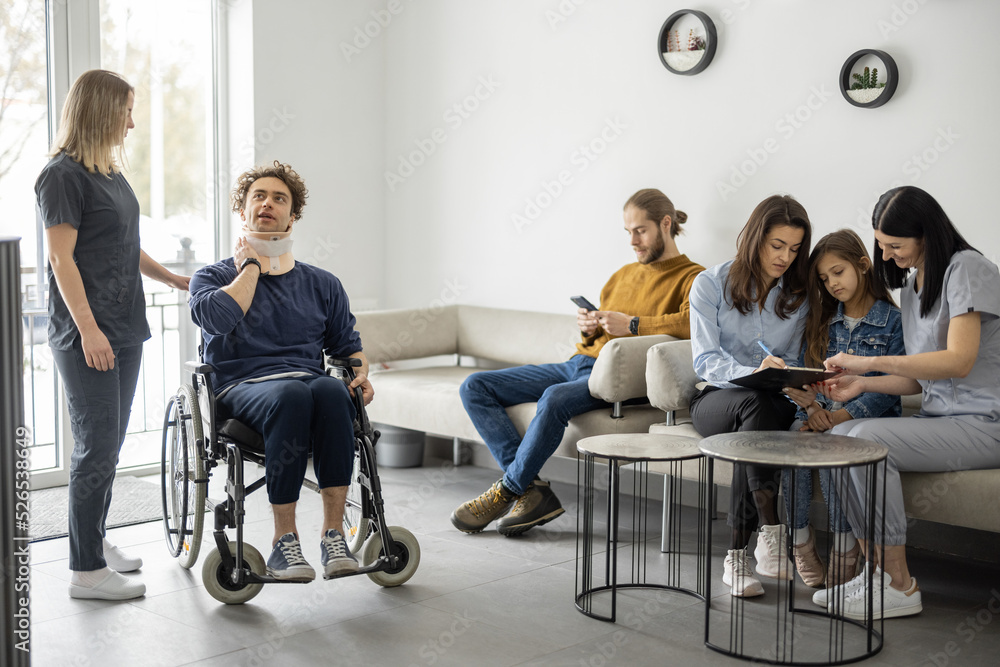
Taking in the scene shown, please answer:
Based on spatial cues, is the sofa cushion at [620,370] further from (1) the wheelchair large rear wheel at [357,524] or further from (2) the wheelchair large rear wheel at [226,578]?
(2) the wheelchair large rear wheel at [226,578]

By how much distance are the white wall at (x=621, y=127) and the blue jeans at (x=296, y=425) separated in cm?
173

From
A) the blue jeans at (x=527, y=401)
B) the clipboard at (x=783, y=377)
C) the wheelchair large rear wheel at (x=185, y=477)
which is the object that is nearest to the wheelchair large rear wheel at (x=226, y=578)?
the wheelchair large rear wheel at (x=185, y=477)

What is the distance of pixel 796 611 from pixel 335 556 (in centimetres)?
120

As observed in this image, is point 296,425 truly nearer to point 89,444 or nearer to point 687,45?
point 89,444

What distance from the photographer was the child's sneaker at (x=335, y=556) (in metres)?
2.47

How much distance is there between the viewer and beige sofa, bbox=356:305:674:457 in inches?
125

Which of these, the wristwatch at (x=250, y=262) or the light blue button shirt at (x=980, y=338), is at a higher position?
the wristwatch at (x=250, y=262)

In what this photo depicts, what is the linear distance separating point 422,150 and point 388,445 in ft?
4.62

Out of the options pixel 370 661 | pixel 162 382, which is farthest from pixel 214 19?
pixel 370 661

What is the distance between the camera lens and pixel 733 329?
293 centimetres

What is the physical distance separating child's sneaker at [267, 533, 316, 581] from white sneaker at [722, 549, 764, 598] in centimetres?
112

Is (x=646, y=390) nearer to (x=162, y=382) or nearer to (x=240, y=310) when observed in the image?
(x=240, y=310)

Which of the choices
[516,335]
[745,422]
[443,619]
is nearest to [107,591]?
[443,619]

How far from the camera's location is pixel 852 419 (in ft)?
8.93
